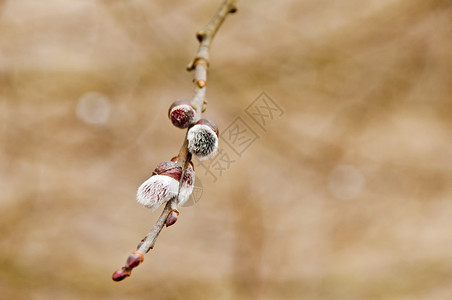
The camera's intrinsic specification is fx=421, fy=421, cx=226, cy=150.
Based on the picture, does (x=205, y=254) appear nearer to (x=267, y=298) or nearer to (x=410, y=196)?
(x=267, y=298)

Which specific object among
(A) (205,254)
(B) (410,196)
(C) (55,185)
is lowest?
(A) (205,254)

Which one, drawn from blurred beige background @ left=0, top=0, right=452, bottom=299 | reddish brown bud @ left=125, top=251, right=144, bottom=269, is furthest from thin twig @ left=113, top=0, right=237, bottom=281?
blurred beige background @ left=0, top=0, right=452, bottom=299

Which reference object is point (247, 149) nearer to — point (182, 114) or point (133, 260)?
point (182, 114)

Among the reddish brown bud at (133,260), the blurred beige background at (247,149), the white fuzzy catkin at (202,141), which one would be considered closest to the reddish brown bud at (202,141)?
the white fuzzy catkin at (202,141)

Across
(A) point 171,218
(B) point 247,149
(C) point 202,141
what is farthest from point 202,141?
(B) point 247,149

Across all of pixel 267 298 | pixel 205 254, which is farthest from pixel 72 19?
pixel 267 298

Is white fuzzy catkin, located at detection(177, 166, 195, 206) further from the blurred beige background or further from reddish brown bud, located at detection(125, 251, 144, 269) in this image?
the blurred beige background

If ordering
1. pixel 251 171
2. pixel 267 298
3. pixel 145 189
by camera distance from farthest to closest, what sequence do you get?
pixel 251 171, pixel 267 298, pixel 145 189
